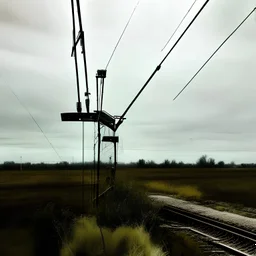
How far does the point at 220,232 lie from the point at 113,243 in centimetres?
642

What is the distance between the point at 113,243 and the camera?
50.3 ft

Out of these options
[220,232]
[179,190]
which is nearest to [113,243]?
[220,232]

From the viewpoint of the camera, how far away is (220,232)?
20172mm

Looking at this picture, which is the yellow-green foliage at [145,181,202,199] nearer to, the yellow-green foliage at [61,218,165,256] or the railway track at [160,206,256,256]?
the railway track at [160,206,256,256]

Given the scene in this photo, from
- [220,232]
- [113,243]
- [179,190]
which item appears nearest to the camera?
[113,243]

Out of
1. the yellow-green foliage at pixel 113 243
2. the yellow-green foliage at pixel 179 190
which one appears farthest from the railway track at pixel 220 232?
the yellow-green foliage at pixel 179 190

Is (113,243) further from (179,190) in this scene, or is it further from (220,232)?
(179,190)

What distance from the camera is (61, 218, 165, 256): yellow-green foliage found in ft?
47.6

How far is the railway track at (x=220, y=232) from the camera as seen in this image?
17.0m

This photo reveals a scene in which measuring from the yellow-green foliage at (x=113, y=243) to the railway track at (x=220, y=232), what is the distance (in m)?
3.17

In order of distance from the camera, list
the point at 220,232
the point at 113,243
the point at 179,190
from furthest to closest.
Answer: the point at 179,190
the point at 220,232
the point at 113,243

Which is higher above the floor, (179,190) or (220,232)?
(179,190)

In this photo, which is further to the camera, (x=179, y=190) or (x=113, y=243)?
(x=179, y=190)

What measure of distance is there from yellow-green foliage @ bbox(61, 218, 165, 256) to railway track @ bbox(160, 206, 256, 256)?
3166mm
